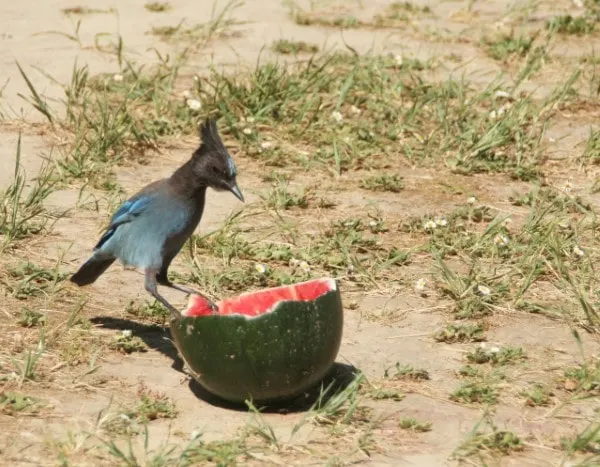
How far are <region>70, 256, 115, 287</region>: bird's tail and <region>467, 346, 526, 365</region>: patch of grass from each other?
187 centimetres

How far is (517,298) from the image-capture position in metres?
6.98

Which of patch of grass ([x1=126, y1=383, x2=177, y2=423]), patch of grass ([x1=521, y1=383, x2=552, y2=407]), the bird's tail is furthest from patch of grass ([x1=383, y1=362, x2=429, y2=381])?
the bird's tail

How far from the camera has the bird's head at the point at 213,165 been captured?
6.49 meters

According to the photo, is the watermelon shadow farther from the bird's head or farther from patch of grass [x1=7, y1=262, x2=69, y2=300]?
patch of grass [x1=7, y1=262, x2=69, y2=300]

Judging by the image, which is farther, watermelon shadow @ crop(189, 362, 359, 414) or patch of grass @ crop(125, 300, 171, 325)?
patch of grass @ crop(125, 300, 171, 325)

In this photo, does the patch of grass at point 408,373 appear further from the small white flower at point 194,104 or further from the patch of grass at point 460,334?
the small white flower at point 194,104

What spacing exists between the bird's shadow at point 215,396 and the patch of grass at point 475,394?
48cm

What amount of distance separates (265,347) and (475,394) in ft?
3.50

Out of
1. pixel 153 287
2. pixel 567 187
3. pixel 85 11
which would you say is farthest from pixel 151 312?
pixel 85 11

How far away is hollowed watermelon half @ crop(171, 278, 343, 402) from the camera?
17.6 feet

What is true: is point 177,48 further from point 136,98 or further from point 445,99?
point 445,99

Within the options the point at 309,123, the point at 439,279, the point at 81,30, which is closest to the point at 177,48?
the point at 81,30

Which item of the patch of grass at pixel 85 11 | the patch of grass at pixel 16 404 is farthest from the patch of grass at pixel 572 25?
the patch of grass at pixel 16 404

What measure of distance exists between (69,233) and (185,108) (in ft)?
6.44
